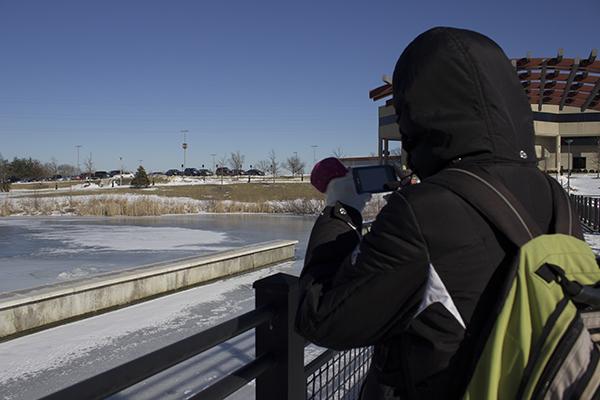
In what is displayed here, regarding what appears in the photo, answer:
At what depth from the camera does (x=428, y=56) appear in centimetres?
126

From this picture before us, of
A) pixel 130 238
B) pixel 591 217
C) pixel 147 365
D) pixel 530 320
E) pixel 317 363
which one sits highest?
pixel 530 320

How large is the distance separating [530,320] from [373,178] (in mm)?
724

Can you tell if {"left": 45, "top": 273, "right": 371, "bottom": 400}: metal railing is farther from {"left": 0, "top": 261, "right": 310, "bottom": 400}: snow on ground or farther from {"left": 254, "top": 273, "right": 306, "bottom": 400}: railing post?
{"left": 0, "top": 261, "right": 310, "bottom": 400}: snow on ground

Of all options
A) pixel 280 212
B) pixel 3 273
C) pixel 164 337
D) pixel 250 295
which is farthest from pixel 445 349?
pixel 280 212

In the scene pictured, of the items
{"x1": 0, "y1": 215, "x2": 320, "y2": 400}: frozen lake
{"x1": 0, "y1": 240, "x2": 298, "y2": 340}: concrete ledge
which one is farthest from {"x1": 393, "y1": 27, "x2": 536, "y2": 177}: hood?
{"x1": 0, "y1": 240, "x2": 298, "y2": 340}: concrete ledge

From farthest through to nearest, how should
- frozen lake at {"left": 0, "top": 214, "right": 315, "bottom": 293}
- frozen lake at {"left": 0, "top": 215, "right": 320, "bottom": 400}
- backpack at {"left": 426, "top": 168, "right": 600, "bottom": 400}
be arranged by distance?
frozen lake at {"left": 0, "top": 214, "right": 315, "bottom": 293} < frozen lake at {"left": 0, "top": 215, "right": 320, "bottom": 400} < backpack at {"left": 426, "top": 168, "right": 600, "bottom": 400}

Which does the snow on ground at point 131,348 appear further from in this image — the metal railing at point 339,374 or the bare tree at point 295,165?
the bare tree at point 295,165

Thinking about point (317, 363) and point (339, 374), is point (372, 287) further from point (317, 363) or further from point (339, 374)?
point (339, 374)

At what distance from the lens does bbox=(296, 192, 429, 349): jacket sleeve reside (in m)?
1.14

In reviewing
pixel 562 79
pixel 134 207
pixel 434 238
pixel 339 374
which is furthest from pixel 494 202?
pixel 134 207

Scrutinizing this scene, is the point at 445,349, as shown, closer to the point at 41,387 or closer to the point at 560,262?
the point at 560,262

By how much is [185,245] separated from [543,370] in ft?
43.9

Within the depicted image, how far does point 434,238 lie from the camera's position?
113 cm

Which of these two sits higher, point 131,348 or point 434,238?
point 434,238
